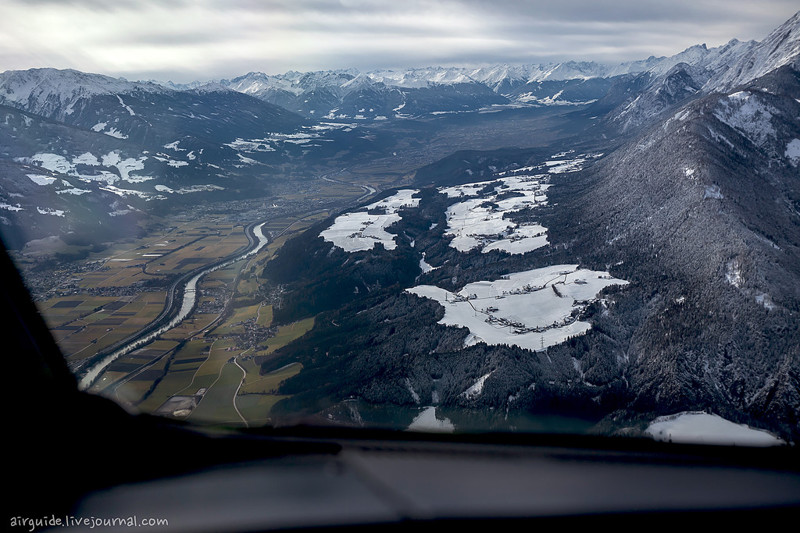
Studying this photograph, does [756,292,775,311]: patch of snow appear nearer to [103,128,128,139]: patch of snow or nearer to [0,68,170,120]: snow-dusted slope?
[103,128,128,139]: patch of snow

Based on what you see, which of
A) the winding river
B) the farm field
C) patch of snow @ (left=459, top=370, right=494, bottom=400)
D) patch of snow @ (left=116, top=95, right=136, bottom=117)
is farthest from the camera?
patch of snow @ (left=116, top=95, right=136, bottom=117)

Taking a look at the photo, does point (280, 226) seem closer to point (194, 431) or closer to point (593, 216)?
point (593, 216)

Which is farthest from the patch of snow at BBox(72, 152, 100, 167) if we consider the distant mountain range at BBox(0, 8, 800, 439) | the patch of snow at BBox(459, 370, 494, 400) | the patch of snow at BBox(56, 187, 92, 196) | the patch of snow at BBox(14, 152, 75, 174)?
the patch of snow at BBox(459, 370, 494, 400)

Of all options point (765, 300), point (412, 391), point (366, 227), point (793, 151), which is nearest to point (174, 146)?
point (366, 227)

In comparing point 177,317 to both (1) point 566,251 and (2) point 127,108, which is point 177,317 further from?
(2) point 127,108

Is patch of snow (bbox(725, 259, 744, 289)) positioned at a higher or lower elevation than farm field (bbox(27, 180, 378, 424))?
higher
